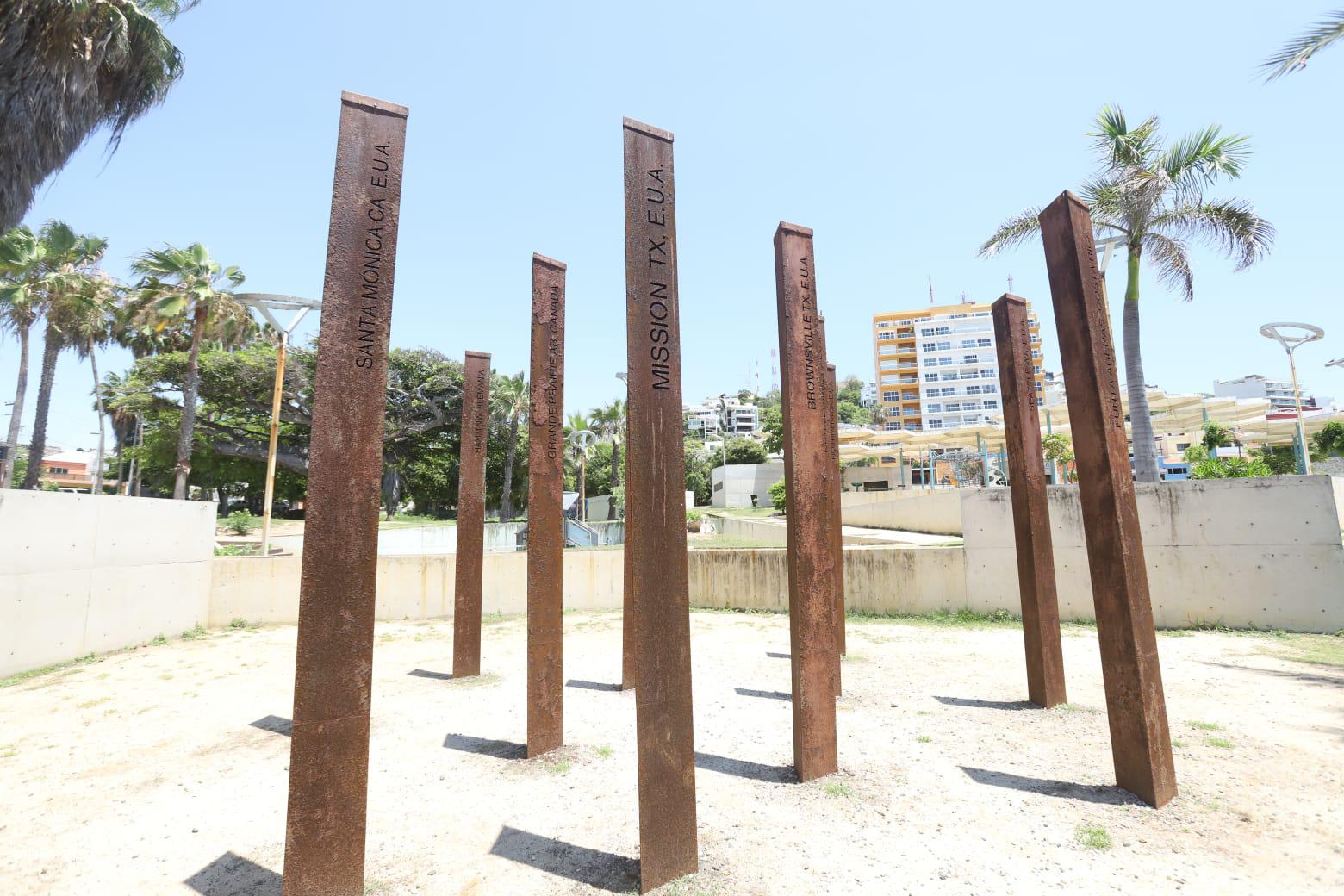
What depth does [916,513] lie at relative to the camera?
23.3m

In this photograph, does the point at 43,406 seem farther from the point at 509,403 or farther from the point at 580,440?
the point at 580,440

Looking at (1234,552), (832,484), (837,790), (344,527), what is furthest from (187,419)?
(1234,552)

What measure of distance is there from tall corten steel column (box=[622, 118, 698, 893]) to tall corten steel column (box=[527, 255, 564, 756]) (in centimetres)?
234

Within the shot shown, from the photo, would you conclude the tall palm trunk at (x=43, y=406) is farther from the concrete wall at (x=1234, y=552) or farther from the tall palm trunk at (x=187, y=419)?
the concrete wall at (x=1234, y=552)

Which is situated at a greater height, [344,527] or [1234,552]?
[344,527]

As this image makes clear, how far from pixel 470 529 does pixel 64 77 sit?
8895 mm

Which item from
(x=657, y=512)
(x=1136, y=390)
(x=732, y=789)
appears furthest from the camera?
(x=1136, y=390)

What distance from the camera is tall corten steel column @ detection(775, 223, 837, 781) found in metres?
4.67

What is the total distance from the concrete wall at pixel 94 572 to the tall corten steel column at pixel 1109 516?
12.4 metres

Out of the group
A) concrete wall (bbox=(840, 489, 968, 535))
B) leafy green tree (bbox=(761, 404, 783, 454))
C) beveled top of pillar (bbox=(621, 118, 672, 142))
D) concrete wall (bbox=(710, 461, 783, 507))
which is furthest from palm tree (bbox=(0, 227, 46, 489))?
leafy green tree (bbox=(761, 404, 783, 454))

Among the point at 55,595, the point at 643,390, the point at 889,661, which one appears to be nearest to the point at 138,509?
the point at 55,595

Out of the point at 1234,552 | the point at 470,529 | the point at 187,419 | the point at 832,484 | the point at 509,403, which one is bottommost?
the point at 1234,552

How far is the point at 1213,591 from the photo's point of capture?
9906mm

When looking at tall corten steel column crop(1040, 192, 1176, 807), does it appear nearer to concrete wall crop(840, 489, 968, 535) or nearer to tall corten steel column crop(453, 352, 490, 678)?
tall corten steel column crop(453, 352, 490, 678)
